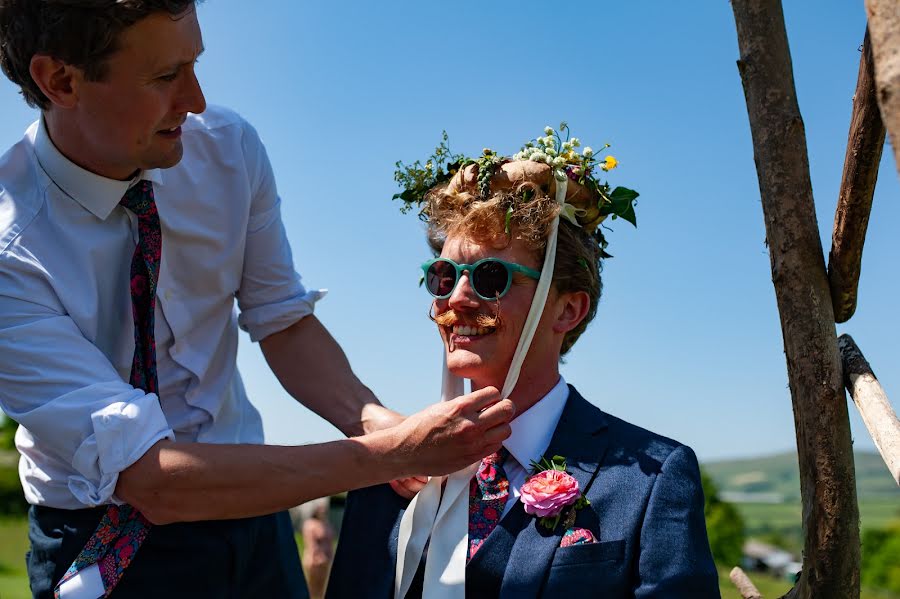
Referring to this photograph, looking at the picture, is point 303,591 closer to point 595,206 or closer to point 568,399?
point 568,399

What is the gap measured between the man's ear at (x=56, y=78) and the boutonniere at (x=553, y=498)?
2207 mm

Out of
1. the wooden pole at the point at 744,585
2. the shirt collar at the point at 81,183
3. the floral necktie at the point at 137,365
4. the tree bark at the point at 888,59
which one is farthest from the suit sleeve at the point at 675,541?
the shirt collar at the point at 81,183

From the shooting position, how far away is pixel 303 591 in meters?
4.33

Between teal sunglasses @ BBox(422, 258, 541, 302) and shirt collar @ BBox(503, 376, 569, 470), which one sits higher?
teal sunglasses @ BBox(422, 258, 541, 302)

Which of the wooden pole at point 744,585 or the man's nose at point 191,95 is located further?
the wooden pole at point 744,585

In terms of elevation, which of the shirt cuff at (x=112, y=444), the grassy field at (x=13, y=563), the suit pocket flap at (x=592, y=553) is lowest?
the grassy field at (x=13, y=563)

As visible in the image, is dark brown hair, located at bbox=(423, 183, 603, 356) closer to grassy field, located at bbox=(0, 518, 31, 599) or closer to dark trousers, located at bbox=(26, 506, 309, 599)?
dark trousers, located at bbox=(26, 506, 309, 599)

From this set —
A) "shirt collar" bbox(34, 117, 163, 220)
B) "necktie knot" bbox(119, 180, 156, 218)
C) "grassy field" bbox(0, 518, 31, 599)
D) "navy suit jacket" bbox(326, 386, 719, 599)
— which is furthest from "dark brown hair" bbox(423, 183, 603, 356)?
"grassy field" bbox(0, 518, 31, 599)

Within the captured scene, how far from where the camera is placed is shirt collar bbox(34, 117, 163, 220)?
3.61m

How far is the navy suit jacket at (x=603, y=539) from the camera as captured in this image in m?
3.26

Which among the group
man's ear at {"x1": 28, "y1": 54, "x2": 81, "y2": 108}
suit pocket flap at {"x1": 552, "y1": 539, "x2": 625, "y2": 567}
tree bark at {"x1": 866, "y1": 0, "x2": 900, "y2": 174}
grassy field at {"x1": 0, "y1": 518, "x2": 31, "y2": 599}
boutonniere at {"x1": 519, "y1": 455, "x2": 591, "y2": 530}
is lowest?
grassy field at {"x1": 0, "y1": 518, "x2": 31, "y2": 599}

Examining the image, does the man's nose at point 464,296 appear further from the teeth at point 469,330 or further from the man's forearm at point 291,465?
the man's forearm at point 291,465

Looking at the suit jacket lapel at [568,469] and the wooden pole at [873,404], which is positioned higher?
the wooden pole at [873,404]

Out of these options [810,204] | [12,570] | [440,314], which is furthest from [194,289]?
[12,570]
